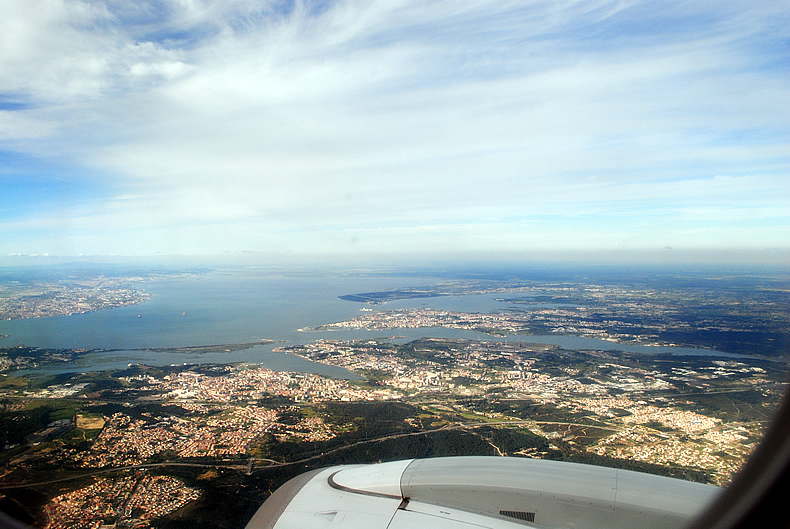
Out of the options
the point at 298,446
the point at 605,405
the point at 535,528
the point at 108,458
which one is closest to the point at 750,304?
the point at 605,405

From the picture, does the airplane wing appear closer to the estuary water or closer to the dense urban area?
the dense urban area

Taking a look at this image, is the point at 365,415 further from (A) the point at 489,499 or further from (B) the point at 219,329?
(B) the point at 219,329

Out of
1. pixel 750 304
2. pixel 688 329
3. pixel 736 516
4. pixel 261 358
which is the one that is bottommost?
pixel 261 358

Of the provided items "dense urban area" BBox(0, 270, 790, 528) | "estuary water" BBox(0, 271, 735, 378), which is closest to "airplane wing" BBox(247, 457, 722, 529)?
"dense urban area" BBox(0, 270, 790, 528)

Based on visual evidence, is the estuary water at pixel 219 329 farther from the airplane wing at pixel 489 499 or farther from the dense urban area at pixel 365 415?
the airplane wing at pixel 489 499

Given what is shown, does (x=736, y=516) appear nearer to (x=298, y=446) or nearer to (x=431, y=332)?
(x=298, y=446)
